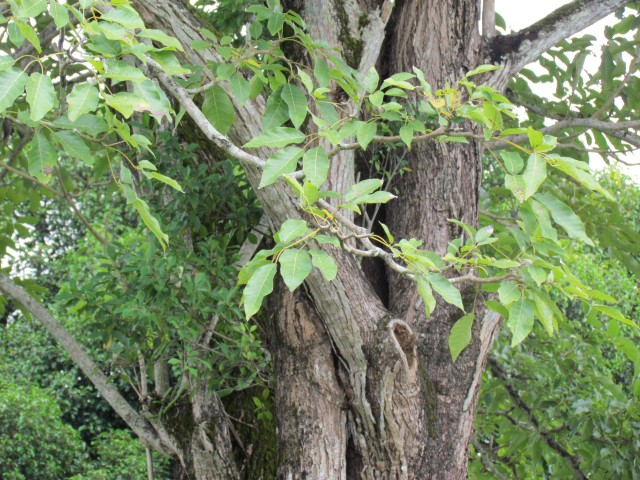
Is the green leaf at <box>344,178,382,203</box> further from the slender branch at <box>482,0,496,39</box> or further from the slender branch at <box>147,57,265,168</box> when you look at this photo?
the slender branch at <box>482,0,496,39</box>

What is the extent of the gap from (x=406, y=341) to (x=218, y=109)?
0.86m

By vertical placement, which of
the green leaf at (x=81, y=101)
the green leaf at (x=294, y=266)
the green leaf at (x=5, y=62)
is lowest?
the green leaf at (x=294, y=266)

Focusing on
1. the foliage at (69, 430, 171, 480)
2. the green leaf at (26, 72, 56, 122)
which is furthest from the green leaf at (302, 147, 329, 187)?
the foliage at (69, 430, 171, 480)

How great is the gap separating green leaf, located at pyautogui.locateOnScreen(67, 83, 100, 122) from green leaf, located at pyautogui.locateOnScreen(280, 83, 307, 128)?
635mm

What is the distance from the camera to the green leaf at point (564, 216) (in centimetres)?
175

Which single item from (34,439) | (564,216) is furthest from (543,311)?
(34,439)

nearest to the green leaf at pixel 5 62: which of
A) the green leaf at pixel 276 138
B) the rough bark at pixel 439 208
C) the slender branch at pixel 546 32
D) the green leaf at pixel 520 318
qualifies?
the green leaf at pixel 276 138

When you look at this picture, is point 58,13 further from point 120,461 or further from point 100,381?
point 120,461

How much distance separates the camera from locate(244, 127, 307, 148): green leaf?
1744mm

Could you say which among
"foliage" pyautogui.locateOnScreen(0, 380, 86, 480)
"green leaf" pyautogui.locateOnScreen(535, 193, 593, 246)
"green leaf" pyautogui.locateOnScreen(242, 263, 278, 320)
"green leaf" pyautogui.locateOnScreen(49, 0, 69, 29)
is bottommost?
"foliage" pyautogui.locateOnScreen(0, 380, 86, 480)

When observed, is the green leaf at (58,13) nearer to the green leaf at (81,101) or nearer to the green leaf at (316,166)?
the green leaf at (81,101)

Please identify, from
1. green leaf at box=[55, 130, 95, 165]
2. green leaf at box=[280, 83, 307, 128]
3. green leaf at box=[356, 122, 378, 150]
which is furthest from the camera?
green leaf at box=[280, 83, 307, 128]

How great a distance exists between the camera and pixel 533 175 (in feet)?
5.43

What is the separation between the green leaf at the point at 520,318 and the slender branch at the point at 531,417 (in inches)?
74.6
